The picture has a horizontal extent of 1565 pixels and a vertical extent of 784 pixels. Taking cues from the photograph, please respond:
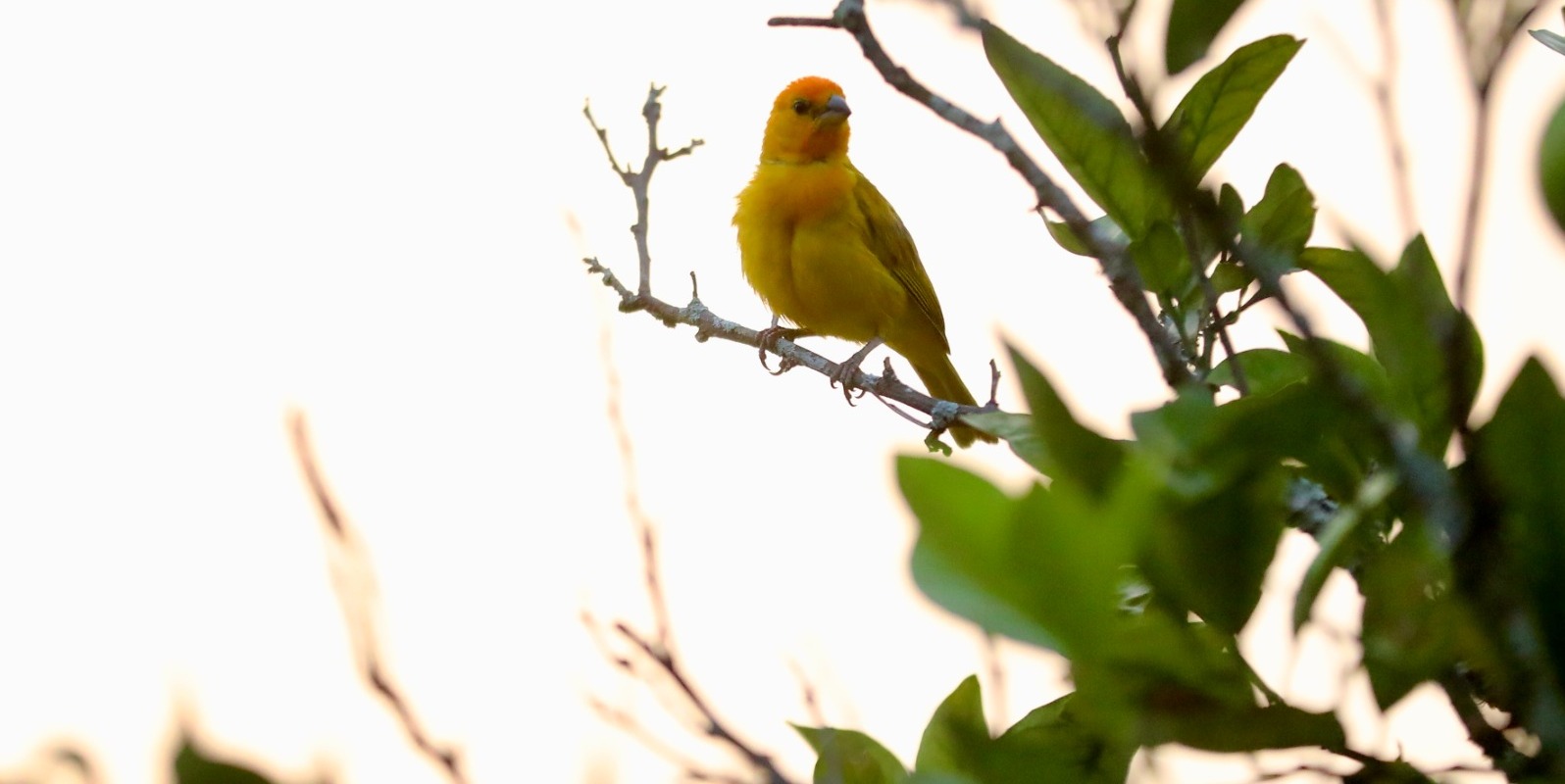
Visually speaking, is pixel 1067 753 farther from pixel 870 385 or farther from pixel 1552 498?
pixel 870 385

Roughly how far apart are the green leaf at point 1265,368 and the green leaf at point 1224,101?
0.20 m

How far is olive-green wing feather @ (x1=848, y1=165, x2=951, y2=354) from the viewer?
559cm

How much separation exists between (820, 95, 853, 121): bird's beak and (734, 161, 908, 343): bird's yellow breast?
13.4 inches

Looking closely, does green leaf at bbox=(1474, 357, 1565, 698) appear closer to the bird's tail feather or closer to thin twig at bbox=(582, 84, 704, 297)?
thin twig at bbox=(582, 84, 704, 297)

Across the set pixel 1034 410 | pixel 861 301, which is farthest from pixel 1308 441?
pixel 861 301

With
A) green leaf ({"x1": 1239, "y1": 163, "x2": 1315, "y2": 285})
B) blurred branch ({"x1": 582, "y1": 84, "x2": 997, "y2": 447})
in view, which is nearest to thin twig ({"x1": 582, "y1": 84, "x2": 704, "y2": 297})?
blurred branch ({"x1": 582, "y1": 84, "x2": 997, "y2": 447})

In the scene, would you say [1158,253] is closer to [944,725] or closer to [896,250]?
[944,725]

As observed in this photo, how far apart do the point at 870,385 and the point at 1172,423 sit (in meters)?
3.04

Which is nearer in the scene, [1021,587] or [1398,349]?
[1021,587]

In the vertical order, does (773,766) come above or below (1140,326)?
below

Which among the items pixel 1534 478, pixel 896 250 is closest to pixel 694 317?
pixel 896 250

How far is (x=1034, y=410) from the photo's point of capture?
0.88 metres

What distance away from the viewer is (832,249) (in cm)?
538

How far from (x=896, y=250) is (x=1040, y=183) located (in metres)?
4.74
